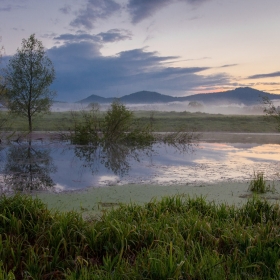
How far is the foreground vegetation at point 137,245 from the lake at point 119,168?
152 inches

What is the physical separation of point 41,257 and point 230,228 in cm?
284

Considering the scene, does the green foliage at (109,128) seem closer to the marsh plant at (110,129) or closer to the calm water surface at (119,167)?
the marsh plant at (110,129)

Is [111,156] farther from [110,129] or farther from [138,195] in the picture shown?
[138,195]

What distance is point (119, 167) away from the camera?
13531mm

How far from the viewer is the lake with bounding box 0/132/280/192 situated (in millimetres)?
10547

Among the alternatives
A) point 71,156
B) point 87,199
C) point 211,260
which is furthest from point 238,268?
point 71,156

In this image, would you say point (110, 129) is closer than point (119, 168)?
No

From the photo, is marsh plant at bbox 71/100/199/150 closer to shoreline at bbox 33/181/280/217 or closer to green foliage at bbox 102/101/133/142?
green foliage at bbox 102/101/133/142

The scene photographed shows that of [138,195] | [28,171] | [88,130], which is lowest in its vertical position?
[138,195]

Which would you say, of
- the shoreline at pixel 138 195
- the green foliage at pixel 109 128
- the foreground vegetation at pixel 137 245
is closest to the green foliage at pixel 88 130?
the green foliage at pixel 109 128

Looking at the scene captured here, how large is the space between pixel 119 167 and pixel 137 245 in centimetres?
849

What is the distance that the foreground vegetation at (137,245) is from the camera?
401cm

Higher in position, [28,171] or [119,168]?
[28,171]

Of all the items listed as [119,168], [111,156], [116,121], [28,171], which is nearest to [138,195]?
[119,168]
